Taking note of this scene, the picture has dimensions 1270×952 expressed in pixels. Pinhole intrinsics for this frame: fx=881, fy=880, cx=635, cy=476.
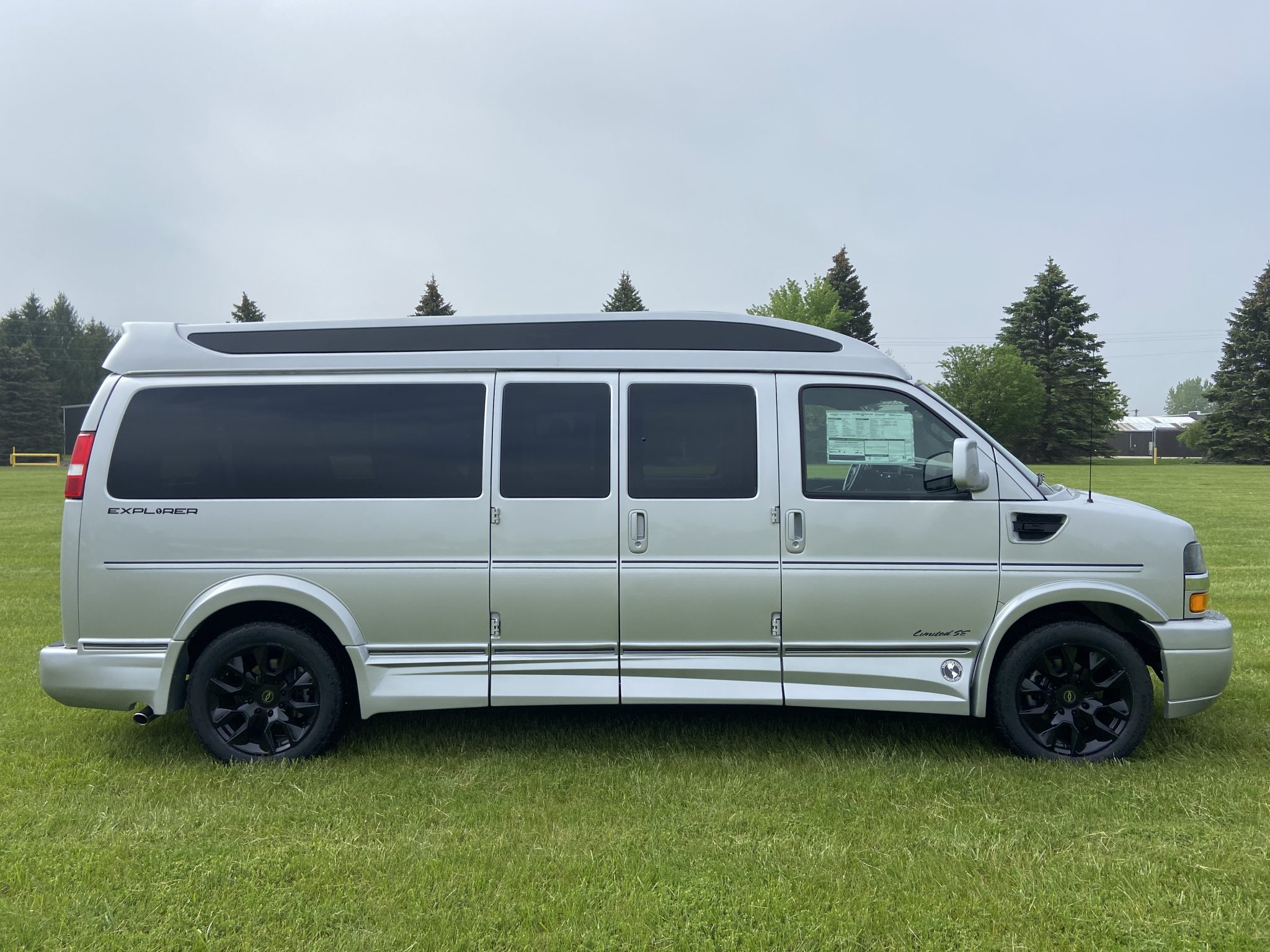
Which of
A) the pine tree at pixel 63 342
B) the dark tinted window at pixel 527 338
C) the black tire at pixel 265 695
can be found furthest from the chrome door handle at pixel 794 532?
the pine tree at pixel 63 342

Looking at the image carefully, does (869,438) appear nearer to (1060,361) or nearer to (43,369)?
(1060,361)

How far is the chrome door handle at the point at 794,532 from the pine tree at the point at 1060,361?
5669cm

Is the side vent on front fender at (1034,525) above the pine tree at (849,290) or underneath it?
underneath

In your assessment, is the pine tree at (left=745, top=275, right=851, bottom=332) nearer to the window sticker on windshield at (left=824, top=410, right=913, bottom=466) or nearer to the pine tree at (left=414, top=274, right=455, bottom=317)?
the pine tree at (left=414, top=274, right=455, bottom=317)

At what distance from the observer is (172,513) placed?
15.1 ft

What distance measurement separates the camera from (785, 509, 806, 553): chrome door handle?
4.57 m

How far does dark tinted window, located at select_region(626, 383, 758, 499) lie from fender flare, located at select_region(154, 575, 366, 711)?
1.66 m

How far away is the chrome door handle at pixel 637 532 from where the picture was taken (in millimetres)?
4566

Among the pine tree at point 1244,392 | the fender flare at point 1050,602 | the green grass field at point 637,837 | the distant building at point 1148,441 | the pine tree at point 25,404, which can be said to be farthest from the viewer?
the distant building at point 1148,441

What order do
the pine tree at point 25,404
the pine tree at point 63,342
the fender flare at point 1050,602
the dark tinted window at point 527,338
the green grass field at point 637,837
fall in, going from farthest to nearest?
1. the pine tree at point 63,342
2. the pine tree at point 25,404
3. the dark tinted window at point 527,338
4. the fender flare at point 1050,602
5. the green grass field at point 637,837

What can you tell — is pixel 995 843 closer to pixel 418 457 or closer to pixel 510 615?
pixel 510 615

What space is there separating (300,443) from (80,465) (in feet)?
3.72

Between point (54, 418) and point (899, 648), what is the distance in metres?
77.5

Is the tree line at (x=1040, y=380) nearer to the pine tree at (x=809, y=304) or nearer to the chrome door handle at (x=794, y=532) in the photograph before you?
the pine tree at (x=809, y=304)
